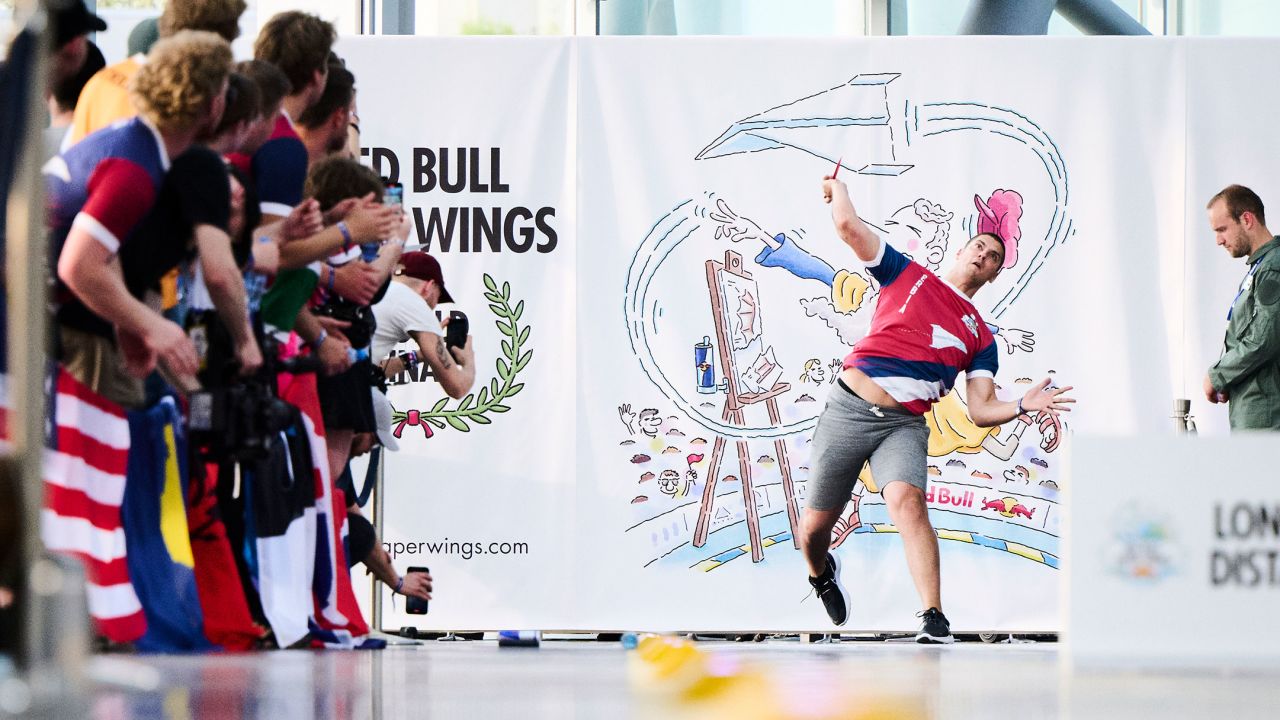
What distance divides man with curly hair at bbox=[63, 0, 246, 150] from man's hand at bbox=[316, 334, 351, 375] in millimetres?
1024

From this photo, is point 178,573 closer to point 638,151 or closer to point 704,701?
point 704,701

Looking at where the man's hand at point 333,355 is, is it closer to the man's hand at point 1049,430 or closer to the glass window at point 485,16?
the glass window at point 485,16

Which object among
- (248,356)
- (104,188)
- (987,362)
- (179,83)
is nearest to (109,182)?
Answer: (104,188)

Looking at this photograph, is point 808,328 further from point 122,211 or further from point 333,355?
point 122,211

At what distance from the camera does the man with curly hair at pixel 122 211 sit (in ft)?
12.9

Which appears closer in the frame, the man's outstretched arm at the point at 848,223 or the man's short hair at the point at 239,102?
the man's short hair at the point at 239,102

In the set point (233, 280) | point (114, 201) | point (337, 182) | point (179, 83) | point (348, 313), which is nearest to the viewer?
point (114, 201)

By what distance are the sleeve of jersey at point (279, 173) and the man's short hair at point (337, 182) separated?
0.58 metres

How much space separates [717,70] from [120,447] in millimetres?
3952

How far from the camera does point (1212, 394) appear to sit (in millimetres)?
7320

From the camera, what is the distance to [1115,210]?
7.44 m

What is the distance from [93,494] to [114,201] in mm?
700

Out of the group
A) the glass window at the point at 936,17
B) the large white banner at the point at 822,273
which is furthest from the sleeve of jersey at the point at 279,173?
the glass window at the point at 936,17

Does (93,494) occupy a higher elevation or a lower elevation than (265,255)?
lower
